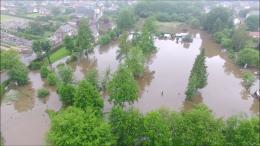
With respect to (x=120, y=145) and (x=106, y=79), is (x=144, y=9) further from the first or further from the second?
(x=120, y=145)

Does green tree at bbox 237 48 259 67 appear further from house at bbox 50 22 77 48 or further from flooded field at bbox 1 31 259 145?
house at bbox 50 22 77 48

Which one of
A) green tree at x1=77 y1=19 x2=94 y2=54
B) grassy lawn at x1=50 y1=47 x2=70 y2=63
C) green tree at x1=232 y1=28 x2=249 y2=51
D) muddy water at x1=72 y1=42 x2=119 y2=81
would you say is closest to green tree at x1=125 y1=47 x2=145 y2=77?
muddy water at x1=72 y1=42 x2=119 y2=81

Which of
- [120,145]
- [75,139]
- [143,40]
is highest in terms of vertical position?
[143,40]

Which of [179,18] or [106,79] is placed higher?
[179,18]

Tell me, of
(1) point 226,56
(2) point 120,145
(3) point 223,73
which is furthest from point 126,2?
(2) point 120,145

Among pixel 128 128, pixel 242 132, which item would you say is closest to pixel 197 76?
pixel 242 132

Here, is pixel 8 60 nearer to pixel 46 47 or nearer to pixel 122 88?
pixel 46 47

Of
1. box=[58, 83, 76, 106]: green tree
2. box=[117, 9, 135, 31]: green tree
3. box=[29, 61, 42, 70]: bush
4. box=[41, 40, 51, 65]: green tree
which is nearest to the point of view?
box=[58, 83, 76, 106]: green tree
